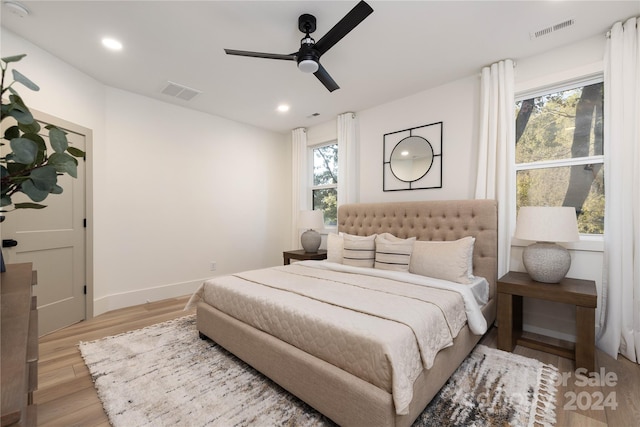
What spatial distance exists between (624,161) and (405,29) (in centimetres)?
207

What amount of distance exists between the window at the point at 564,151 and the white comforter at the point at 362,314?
4.58ft

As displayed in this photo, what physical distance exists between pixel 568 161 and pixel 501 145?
0.58 meters

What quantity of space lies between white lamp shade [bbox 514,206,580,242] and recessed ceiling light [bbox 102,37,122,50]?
3.96m

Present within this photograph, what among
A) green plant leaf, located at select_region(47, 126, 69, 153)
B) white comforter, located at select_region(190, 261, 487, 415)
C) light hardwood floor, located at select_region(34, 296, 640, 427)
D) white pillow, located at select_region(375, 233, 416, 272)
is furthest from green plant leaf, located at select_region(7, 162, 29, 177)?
white pillow, located at select_region(375, 233, 416, 272)

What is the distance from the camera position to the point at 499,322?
2430 millimetres

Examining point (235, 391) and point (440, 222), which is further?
point (440, 222)

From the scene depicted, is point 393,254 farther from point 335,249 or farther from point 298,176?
point 298,176

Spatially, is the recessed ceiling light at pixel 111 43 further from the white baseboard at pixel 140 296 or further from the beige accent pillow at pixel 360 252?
the beige accent pillow at pixel 360 252

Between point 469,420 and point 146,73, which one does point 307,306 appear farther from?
point 146,73

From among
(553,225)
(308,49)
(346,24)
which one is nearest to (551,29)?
(553,225)

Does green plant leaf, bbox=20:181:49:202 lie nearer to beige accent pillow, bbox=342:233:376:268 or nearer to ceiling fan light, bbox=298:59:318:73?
ceiling fan light, bbox=298:59:318:73

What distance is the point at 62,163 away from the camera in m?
0.82

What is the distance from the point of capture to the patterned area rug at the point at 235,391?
5.31 ft

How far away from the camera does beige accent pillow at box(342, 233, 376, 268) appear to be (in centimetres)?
311
